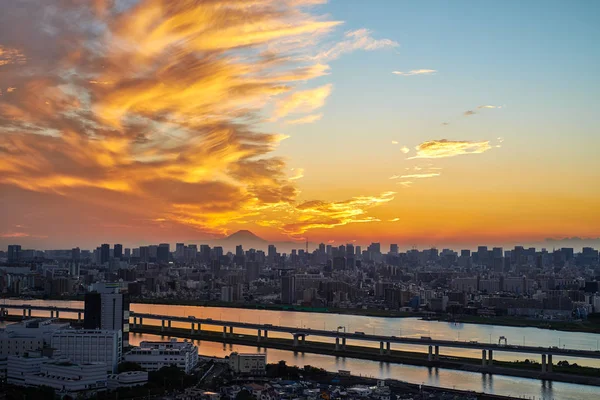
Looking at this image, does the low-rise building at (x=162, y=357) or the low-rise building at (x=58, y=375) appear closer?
the low-rise building at (x=58, y=375)

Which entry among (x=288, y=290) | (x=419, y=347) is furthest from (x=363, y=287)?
(x=419, y=347)

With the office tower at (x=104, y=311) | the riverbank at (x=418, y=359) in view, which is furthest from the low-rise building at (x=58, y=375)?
the riverbank at (x=418, y=359)

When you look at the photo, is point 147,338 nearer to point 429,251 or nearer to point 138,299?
point 138,299

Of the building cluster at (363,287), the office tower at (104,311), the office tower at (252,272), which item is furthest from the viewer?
the office tower at (252,272)

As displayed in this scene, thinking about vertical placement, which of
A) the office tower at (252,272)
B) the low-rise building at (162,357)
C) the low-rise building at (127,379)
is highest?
the office tower at (252,272)

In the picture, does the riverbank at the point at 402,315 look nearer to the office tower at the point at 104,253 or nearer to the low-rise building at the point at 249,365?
the low-rise building at the point at 249,365

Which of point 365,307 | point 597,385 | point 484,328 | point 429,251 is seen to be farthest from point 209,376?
point 429,251
